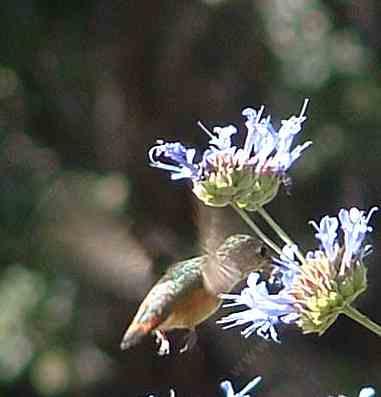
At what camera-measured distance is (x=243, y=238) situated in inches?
71.9

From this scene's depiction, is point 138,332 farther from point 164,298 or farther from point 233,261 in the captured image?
point 233,261

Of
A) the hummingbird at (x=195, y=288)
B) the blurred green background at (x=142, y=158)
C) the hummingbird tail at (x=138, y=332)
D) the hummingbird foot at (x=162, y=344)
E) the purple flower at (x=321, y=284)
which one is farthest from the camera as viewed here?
the blurred green background at (x=142, y=158)

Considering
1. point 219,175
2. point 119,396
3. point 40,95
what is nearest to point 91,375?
point 119,396

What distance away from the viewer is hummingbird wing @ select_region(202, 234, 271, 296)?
1.74 metres

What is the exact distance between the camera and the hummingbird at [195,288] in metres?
1.79

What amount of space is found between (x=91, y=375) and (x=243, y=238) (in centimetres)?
272

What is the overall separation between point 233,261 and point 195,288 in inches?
9.4

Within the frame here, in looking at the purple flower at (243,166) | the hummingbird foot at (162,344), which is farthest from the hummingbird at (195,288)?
the purple flower at (243,166)

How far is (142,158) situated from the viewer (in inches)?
185

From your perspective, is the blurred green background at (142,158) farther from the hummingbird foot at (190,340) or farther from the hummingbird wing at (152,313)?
the hummingbird foot at (190,340)

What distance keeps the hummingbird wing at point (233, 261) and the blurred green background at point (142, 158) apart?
187cm

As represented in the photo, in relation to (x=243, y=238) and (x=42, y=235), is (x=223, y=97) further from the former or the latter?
(x=243, y=238)

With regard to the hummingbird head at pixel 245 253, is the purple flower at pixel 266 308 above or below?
above

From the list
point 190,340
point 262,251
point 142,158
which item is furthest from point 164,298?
point 142,158
